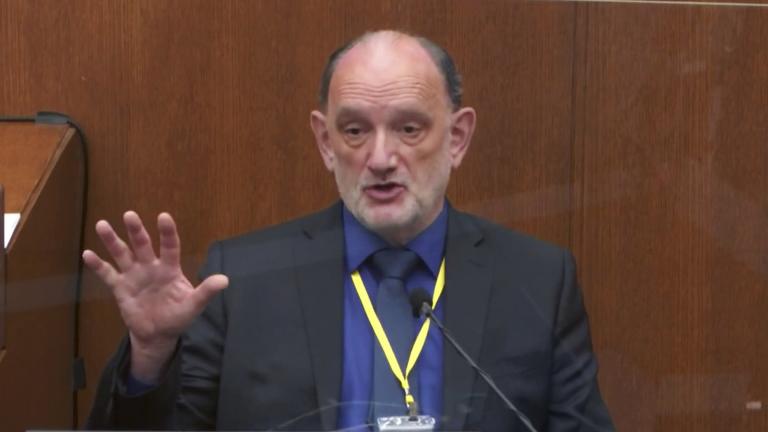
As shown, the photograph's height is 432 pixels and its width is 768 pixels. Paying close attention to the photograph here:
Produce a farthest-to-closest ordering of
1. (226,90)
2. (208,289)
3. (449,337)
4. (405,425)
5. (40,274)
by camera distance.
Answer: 1. (226,90)
2. (40,274)
3. (449,337)
4. (208,289)
5. (405,425)

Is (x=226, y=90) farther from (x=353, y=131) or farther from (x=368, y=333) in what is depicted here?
(x=368, y=333)

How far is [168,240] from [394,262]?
56 centimetres

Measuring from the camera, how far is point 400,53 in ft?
7.66

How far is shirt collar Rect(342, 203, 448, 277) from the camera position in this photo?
232cm

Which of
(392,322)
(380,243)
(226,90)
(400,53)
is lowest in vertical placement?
(392,322)

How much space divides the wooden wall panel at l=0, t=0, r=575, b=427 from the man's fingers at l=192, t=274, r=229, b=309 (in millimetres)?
707

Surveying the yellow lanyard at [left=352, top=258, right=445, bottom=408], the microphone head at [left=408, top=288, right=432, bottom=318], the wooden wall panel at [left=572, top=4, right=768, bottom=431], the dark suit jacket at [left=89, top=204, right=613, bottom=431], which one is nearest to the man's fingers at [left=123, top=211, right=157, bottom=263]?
the dark suit jacket at [left=89, top=204, right=613, bottom=431]

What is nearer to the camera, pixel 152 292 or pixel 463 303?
pixel 152 292

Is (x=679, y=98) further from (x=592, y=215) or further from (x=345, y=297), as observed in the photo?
(x=345, y=297)

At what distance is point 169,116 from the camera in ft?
8.56

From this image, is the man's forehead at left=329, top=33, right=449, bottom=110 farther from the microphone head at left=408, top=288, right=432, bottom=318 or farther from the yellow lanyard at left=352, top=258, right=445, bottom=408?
the microphone head at left=408, top=288, right=432, bottom=318

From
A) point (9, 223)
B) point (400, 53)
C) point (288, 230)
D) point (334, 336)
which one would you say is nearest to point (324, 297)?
point (334, 336)

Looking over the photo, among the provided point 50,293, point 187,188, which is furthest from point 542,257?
point 50,293

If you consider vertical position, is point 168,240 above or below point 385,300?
above
